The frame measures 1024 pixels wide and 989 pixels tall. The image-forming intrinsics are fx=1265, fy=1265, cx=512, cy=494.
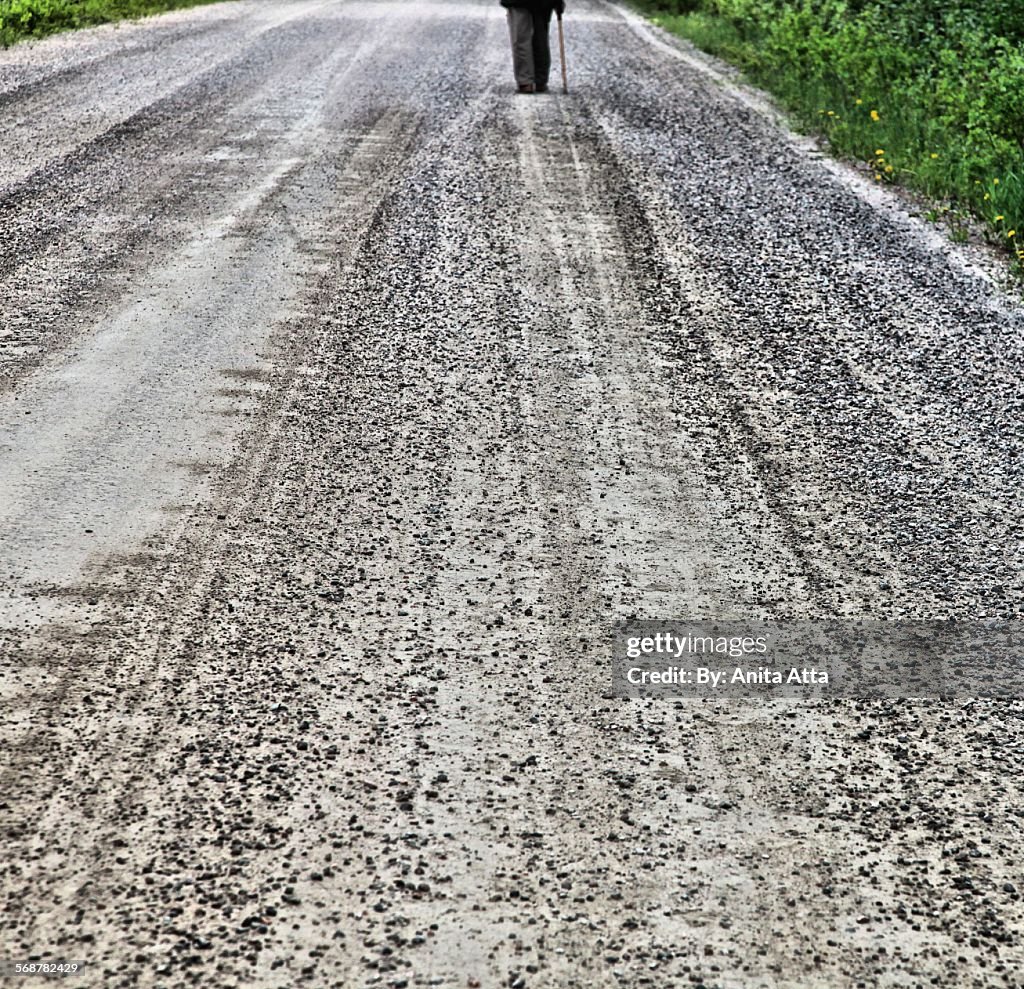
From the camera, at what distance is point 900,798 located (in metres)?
2.79

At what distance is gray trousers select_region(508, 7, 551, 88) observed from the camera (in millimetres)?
12500

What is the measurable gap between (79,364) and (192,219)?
8.33 ft

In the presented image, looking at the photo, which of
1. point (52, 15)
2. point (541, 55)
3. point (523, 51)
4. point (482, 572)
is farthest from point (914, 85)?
point (52, 15)

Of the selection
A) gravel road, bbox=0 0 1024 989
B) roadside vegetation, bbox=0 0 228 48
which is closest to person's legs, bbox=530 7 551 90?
gravel road, bbox=0 0 1024 989

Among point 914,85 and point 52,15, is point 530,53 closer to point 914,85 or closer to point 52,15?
point 914,85

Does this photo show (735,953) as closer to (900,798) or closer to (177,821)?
(900,798)

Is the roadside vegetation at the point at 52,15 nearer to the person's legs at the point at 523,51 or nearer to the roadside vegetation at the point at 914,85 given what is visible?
the person's legs at the point at 523,51

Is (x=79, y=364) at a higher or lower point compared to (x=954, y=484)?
higher

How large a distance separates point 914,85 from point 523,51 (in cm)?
383

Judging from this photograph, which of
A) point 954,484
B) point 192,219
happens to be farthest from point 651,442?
point 192,219

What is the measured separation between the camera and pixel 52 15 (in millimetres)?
16562

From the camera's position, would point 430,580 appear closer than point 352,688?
No

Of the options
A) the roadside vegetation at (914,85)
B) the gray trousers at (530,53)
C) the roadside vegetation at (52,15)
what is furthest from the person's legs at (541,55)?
the roadside vegetation at (52,15)

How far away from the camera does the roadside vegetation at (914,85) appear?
8.39m
